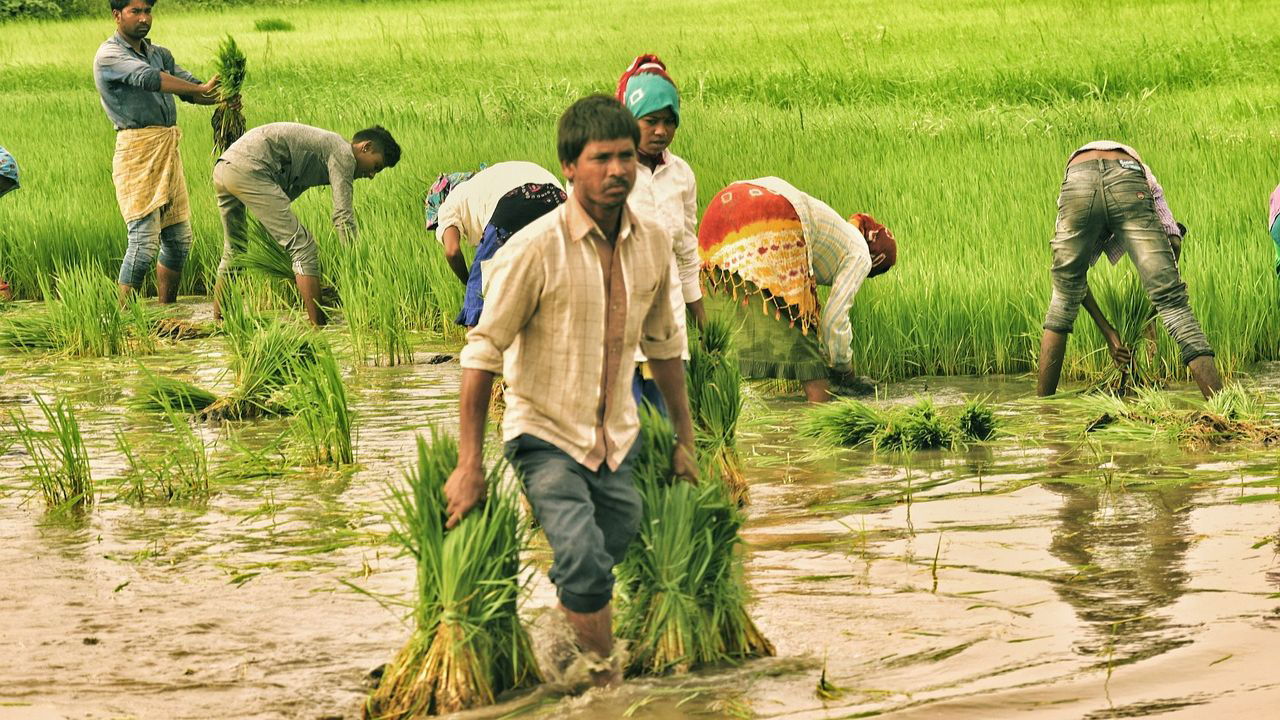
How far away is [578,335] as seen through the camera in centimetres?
328

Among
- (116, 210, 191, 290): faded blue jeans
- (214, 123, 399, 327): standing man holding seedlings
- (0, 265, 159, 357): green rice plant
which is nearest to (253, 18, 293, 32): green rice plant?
(116, 210, 191, 290): faded blue jeans

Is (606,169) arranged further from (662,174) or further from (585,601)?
(662,174)

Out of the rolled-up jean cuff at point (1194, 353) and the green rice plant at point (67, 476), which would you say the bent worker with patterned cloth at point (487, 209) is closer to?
the green rice plant at point (67, 476)

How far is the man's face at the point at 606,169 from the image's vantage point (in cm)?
320

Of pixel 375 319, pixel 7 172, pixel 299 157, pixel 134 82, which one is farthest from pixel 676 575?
pixel 7 172

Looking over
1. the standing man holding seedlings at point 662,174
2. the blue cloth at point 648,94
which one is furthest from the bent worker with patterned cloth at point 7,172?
the blue cloth at point 648,94

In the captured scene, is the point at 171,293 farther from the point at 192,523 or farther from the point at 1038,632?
the point at 1038,632

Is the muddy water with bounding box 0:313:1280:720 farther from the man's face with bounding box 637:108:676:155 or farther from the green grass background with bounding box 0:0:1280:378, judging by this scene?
the green grass background with bounding box 0:0:1280:378

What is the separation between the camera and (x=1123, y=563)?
426 cm

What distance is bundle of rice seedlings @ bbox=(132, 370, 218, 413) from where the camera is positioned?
253 inches

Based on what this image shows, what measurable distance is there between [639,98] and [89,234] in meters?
6.84

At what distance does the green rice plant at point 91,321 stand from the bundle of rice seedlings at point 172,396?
1.30 m

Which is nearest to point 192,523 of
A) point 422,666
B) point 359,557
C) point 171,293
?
point 359,557

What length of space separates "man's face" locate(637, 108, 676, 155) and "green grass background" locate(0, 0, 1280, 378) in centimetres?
260
